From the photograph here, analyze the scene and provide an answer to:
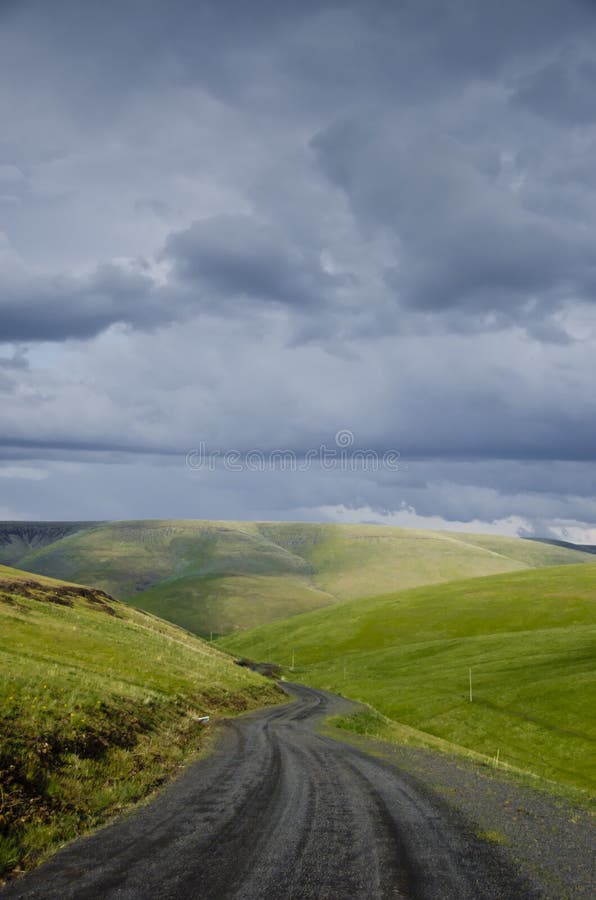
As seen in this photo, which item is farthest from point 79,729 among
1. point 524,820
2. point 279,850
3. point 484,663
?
point 484,663

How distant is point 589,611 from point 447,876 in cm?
15142

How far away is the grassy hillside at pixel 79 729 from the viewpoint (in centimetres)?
1450

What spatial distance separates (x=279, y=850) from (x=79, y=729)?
1190cm

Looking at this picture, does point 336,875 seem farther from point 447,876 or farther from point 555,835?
point 555,835

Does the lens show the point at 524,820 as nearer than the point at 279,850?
No

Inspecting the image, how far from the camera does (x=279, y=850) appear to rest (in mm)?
12703

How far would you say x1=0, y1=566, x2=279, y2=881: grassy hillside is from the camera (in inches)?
571

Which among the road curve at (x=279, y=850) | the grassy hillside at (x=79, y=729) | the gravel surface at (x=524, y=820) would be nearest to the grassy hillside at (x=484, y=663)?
the grassy hillside at (x=79, y=729)

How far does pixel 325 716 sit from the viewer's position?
59500 millimetres

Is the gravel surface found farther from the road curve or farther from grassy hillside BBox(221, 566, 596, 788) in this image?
grassy hillside BBox(221, 566, 596, 788)

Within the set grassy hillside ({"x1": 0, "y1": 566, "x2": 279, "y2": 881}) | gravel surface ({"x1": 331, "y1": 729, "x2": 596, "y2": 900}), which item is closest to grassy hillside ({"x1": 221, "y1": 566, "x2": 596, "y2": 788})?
grassy hillside ({"x1": 0, "y1": 566, "x2": 279, "y2": 881})

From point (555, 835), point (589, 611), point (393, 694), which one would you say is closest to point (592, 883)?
point (555, 835)

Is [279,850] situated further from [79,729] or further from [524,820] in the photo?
[79,729]

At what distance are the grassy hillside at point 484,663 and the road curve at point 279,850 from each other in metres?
33.3
